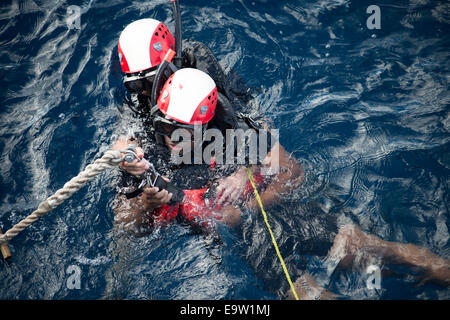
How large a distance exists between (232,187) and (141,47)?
2.29 metres

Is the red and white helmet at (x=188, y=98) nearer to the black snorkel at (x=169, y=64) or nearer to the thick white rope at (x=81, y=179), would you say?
the black snorkel at (x=169, y=64)

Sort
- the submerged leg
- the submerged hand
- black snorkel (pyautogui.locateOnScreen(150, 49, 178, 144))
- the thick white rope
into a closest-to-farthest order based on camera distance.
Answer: the thick white rope, the submerged leg, black snorkel (pyautogui.locateOnScreen(150, 49, 178, 144)), the submerged hand

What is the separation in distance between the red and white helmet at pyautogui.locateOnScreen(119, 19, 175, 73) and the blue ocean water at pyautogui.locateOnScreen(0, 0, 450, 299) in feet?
3.76

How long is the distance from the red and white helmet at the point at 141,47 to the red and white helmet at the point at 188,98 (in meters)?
0.74

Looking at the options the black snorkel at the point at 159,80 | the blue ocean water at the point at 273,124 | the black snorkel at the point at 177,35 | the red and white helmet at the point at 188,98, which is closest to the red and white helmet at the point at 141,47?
the black snorkel at the point at 177,35

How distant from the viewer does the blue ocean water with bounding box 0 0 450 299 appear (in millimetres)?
4059

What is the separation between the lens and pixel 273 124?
18.4 feet

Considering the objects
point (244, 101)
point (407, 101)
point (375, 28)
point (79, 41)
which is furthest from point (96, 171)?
point (375, 28)

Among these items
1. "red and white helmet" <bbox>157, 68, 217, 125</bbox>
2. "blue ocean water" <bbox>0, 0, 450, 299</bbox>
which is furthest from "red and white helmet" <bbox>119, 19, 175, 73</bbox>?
"blue ocean water" <bbox>0, 0, 450, 299</bbox>

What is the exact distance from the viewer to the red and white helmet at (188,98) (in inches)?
161

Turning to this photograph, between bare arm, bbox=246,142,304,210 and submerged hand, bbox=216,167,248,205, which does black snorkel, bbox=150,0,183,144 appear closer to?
submerged hand, bbox=216,167,248,205

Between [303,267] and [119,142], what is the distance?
2.96m

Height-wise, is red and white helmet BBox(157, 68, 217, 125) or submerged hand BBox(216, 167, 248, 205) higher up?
red and white helmet BBox(157, 68, 217, 125)
